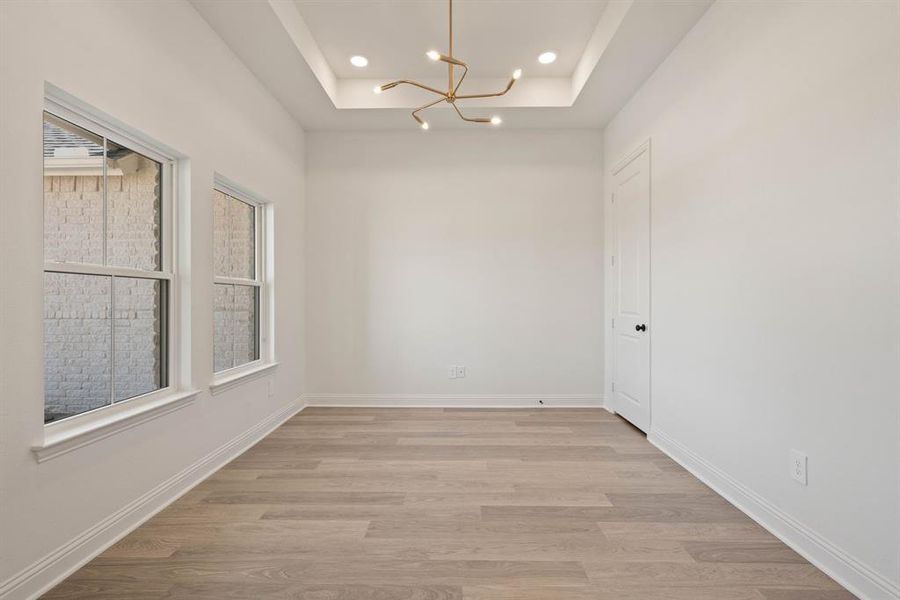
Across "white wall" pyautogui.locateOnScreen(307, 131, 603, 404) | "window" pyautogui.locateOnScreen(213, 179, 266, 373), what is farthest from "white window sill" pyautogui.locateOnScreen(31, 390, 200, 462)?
"white wall" pyautogui.locateOnScreen(307, 131, 603, 404)

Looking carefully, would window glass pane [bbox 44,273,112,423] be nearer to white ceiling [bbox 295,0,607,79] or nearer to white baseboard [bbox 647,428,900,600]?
white ceiling [bbox 295,0,607,79]

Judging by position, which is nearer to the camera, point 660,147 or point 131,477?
point 131,477

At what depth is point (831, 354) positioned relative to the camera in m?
1.75

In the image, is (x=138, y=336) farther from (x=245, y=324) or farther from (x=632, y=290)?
(x=632, y=290)

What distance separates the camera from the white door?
11.2 ft

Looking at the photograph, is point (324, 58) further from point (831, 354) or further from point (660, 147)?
point (831, 354)

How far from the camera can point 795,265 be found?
1924 millimetres

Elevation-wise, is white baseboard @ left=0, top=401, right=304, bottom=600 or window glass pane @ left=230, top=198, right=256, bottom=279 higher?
window glass pane @ left=230, top=198, right=256, bottom=279

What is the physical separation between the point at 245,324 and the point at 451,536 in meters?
2.34

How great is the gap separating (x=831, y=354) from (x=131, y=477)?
3115mm

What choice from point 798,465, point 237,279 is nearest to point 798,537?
point 798,465

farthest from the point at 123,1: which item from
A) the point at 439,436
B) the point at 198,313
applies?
the point at 439,436

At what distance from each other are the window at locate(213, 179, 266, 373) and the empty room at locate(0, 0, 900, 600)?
4cm

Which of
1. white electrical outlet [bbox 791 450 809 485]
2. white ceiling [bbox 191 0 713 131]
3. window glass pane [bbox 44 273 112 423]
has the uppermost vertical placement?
white ceiling [bbox 191 0 713 131]
